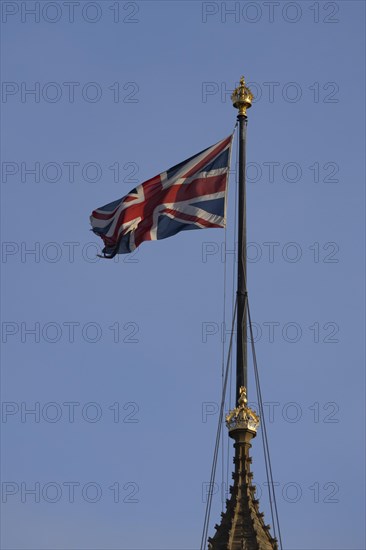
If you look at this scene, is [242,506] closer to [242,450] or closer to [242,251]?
[242,450]

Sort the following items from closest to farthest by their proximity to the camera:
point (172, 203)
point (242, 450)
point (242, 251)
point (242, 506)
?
1. point (242, 506)
2. point (242, 450)
3. point (242, 251)
4. point (172, 203)

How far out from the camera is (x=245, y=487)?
60.8 m

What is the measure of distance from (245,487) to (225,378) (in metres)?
5.68

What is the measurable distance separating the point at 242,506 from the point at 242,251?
11816 mm

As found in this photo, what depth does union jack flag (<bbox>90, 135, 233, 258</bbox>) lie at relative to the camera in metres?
67.3

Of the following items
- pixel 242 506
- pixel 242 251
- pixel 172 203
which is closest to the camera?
pixel 242 506

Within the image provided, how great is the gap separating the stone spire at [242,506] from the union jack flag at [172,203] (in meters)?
8.77

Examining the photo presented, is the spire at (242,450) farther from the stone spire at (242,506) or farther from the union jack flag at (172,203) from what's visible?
the union jack flag at (172,203)

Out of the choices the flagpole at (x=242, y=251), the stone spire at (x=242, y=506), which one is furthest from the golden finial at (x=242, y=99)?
the stone spire at (x=242, y=506)

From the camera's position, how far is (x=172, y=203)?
223ft

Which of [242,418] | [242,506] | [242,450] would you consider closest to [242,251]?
[242,418]

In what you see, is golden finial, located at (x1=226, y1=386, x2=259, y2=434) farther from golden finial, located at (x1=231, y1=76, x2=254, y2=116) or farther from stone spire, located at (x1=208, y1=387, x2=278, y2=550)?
golden finial, located at (x1=231, y1=76, x2=254, y2=116)

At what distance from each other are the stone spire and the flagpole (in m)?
1.13

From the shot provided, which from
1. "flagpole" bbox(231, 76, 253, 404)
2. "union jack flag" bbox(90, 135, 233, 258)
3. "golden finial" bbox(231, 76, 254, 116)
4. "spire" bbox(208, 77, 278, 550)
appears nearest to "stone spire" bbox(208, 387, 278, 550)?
"spire" bbox(208, 77, 278, 550)
